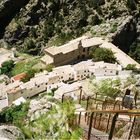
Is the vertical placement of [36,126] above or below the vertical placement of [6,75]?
above

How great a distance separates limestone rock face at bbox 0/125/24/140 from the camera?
1778cm

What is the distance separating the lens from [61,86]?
4700 cm

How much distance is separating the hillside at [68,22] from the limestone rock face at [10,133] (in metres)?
46.4

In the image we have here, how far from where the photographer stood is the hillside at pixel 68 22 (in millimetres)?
68875

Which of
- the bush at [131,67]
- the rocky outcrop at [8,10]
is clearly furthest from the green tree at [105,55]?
the rocky outcrop at [8,10]

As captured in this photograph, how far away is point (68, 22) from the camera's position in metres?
75.8

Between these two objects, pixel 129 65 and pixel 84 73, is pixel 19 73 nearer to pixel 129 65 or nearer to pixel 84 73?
pixel 84 73

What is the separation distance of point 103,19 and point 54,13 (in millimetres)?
11914

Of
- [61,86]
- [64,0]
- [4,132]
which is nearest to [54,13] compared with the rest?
[64,0]

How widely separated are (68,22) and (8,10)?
1508 cm

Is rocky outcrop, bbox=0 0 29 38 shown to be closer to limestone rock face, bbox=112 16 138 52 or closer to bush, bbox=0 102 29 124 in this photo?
limestone rock face, bbox=112 16 138 52

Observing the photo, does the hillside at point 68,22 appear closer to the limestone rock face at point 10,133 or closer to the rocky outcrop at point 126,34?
the rocky outcrop at point 126,34

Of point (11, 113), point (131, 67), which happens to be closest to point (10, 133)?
point (11, 113)

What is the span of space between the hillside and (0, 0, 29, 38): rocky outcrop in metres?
1.36
